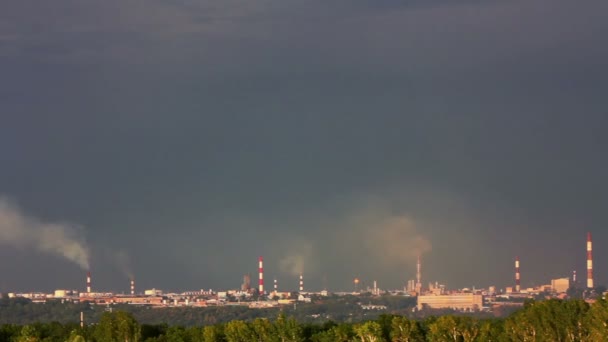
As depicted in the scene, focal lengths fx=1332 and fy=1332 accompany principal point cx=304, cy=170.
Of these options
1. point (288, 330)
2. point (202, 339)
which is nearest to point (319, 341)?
point (288, 330)

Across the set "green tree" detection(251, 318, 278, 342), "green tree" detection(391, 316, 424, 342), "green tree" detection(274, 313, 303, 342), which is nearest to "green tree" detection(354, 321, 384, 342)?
"green tree" detection(391, 316, 424, 342)

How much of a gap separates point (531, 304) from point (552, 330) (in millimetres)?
7104

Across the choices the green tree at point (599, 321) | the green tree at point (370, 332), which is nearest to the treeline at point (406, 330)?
the green tree at point (370, 332)

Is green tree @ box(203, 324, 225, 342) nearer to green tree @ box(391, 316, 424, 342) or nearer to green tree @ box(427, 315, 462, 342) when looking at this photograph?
green tree @ box(391, 316, 424, 342)

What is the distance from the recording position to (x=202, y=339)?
342 ft

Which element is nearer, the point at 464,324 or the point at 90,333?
the point at 464,324

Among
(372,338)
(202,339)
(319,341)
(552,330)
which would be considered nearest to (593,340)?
(552,330)

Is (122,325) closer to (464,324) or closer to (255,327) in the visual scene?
(255,327)

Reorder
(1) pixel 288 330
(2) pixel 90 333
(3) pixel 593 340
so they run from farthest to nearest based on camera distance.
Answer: (2) pixel 90 333 < (1) pixel 288 330 < (3) pixel 593 340

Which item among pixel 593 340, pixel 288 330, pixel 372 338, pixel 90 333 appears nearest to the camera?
pixel 593 340

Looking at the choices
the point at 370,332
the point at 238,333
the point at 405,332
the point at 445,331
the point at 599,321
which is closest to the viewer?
the point at 599,321

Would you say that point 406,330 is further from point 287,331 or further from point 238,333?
point 238,333

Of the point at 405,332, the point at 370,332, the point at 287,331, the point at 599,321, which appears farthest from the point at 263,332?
the point at 599,321

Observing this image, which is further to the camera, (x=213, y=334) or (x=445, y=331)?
(x=213, y=334)
